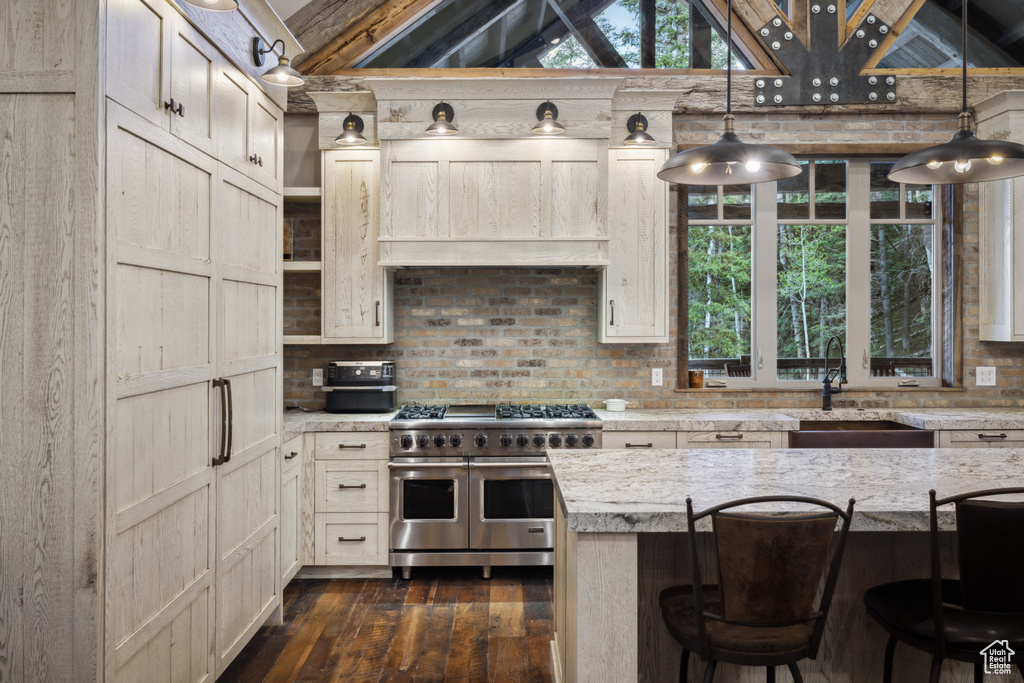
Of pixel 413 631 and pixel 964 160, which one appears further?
pixel 413 631

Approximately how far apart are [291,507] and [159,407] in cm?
170

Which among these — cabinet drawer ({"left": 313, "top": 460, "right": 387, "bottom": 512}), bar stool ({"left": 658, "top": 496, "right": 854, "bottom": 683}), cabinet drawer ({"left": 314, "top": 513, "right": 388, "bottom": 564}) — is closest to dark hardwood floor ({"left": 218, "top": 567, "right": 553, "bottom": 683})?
cabinet drawer ({"left": 314, "top": 513, "right": 388, "bottom": 564})

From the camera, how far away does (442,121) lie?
3715 mm

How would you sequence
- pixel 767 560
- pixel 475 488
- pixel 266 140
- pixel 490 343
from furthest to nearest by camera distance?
pixel 490 343
pixel 475 488
pixel 266 140
pixel 767 560

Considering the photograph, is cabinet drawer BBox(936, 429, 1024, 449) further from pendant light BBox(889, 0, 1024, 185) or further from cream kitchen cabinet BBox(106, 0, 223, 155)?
cream kitchen cabinet BBox(106, 0, 223, 155)

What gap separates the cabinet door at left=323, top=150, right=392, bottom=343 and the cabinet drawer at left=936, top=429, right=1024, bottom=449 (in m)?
3.28

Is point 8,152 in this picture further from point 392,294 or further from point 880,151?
point 880,151

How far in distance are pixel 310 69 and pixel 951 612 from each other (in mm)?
4265

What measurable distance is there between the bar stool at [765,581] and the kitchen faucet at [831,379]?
8.79ft

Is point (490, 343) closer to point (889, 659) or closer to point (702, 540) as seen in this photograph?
point (702, 540)

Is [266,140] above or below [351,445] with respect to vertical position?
above

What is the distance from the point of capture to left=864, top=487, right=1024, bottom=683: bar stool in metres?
1.56

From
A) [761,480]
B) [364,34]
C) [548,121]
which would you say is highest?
[364,34]
